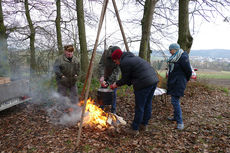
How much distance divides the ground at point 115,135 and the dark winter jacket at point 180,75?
1058 mm

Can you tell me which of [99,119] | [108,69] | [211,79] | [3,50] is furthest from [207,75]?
[3,50]

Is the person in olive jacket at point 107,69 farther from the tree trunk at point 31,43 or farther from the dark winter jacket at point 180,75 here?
the tree trunk at point 31,43

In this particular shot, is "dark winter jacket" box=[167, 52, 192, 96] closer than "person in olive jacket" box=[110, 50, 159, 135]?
No

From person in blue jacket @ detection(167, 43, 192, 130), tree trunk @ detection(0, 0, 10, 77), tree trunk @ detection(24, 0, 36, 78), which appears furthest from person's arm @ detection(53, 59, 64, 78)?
tree trunk @ detection(0, 0, 10, 77)

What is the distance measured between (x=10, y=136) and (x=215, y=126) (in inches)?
207

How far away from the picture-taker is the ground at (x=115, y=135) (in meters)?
3.46

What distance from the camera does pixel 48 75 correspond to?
788 cm

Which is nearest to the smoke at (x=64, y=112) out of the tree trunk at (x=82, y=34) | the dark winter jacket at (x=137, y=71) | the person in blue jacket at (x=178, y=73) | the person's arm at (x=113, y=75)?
the person's arm at (x=113, y=75)

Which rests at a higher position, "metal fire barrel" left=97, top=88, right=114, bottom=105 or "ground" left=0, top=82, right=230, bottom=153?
"metal fire barrel" left=97, top=88, right=114, bottom=105

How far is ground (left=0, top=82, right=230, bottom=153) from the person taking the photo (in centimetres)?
346

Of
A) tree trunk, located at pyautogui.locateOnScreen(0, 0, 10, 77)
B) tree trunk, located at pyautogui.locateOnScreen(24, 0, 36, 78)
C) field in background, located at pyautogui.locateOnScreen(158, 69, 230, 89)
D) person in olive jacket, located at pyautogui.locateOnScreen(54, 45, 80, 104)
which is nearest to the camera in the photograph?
person in olive jacket, located at pyautogui.locateOnScreen(54, 45, 80, 104)

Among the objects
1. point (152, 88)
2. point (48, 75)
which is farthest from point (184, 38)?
point (48, 75)

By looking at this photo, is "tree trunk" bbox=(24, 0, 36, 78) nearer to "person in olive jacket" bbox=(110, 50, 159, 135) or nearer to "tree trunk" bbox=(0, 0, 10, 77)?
"tree trunk" bbox=(0, 0, 10, 77)

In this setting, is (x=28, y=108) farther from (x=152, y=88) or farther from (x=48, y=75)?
(x=152, y=88)
